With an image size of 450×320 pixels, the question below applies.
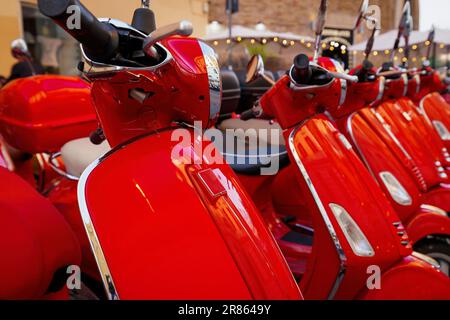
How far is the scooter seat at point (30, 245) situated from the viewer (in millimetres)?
888

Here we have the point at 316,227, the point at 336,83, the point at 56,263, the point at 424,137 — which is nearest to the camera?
the point at 56,263

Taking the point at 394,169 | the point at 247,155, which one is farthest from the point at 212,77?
the point at 394,169

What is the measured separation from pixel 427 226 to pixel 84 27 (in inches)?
65.8

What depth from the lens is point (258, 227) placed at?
821 millimetres

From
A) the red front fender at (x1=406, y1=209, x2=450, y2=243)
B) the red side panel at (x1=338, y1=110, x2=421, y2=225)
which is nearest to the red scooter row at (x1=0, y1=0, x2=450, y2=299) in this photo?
the red front fender at (x1=406, y1=209, x2=450, y2=243)

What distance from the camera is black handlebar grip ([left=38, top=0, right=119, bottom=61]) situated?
58cm

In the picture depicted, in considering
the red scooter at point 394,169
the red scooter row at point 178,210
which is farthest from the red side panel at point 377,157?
the red scooter row at point 178,210

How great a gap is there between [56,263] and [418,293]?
3.34 feet

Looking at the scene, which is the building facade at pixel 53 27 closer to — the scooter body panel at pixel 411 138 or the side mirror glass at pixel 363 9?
the side mirror glass at pixel 363 9

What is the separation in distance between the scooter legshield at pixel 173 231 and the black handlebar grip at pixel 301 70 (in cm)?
64

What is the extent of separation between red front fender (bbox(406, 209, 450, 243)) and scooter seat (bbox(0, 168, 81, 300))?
1.42 metres

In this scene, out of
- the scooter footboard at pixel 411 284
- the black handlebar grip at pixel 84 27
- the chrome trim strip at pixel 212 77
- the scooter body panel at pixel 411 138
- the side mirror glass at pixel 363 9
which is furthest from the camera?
the scooter body panel at pixel 411 138

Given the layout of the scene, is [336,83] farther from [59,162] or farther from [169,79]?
[59,162]

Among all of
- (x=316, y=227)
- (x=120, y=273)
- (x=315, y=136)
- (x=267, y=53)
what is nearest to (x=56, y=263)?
(x=120, y=273)
